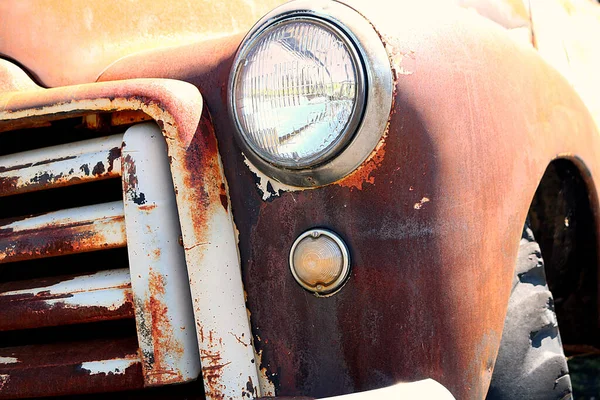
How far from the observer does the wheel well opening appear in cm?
200

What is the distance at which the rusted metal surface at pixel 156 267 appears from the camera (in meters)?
1.48

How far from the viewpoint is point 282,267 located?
1461 mm

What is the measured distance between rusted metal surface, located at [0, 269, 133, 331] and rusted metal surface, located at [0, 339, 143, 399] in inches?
3.0

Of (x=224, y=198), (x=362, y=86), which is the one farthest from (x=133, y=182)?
(x=362, y=86)

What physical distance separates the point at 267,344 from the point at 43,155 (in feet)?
2.28

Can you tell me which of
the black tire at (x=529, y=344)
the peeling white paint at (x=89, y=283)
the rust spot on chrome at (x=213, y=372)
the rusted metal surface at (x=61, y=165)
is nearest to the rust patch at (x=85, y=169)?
the rusted metal surface at (x=61, y=165)

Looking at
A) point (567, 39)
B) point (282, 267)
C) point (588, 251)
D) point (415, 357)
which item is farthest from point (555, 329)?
point (567, 39)

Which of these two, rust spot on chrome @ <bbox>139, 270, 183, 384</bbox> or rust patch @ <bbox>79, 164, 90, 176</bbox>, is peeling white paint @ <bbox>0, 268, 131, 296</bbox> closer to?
rust spot on chrome @ <bbox>139, 270, 183, 384</bbox>

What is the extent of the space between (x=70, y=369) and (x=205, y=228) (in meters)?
0.48

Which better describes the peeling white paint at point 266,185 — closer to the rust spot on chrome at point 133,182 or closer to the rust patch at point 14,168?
the rust spot on chrome at point 133,182

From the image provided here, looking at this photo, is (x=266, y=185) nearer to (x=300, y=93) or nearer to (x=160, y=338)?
(x=300, y=93)

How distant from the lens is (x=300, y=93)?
4.38 feet

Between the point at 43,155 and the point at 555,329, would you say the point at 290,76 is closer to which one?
the point at 43,155

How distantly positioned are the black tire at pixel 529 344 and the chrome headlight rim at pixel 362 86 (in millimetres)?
594
